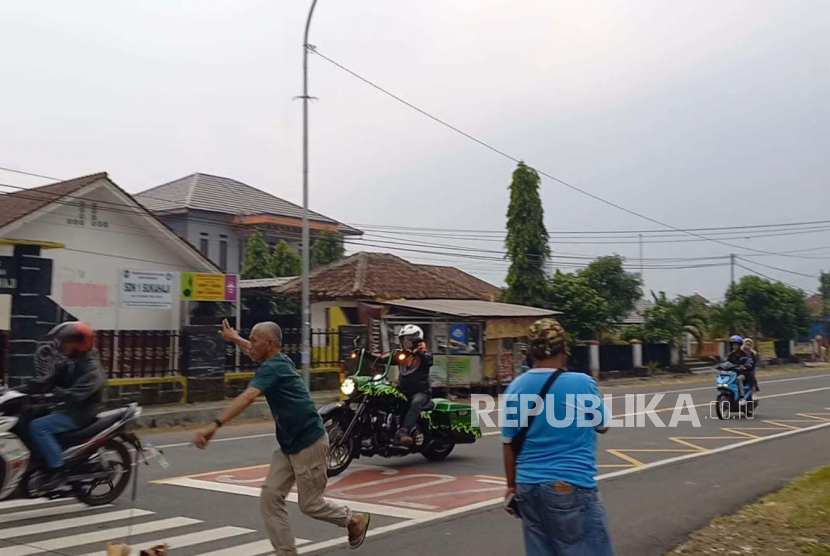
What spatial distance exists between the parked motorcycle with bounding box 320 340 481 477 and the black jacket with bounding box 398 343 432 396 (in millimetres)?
86

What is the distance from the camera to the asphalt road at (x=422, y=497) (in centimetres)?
731

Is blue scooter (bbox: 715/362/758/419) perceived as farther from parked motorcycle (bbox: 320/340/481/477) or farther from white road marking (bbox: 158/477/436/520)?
white road marking (bbox: 158/477/436/520)

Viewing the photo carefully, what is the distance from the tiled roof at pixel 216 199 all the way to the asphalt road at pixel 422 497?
2793 cm

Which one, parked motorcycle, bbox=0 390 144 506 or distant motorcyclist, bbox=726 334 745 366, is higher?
distant motorcyclist, bbox=726 334 745 366

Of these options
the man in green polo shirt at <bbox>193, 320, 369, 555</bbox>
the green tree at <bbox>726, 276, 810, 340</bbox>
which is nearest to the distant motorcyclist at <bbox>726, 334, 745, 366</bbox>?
the man in green polo shirt at <bbox>193, 320, 369, 555</bbox>

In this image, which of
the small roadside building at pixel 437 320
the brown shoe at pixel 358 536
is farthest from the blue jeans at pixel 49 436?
the small roadside building at pixel 437 320

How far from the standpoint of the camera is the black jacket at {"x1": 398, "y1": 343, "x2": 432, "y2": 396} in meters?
11.0

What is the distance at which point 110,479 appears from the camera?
8414 millimetres

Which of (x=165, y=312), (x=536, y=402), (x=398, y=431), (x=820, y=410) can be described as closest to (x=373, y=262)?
(x=165, y=312)

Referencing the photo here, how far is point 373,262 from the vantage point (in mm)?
32844

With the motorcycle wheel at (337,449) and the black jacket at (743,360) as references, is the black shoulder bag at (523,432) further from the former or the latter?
the black jacket at (743,360)

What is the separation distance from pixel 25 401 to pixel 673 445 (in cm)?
954

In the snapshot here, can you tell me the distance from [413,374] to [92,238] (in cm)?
1586

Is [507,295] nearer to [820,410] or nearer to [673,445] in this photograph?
[820,410]
